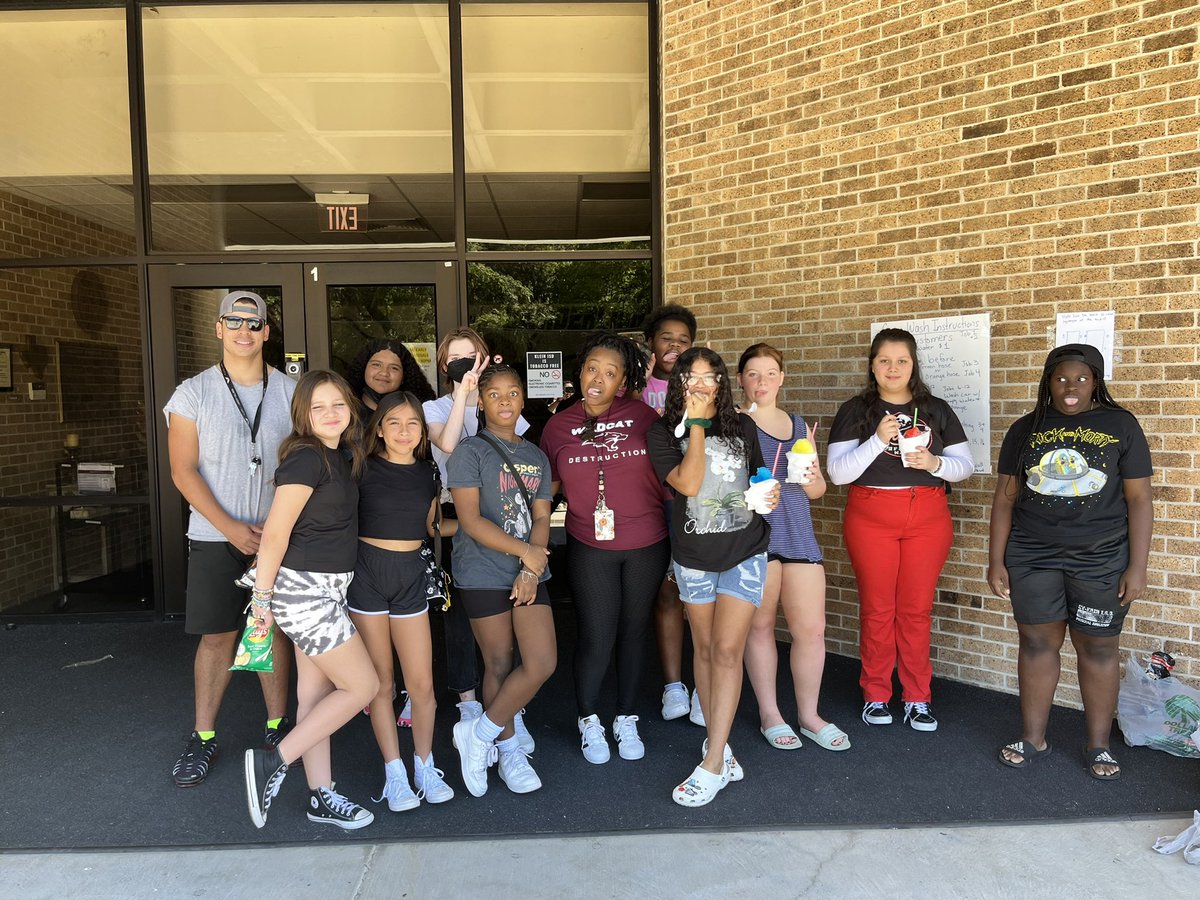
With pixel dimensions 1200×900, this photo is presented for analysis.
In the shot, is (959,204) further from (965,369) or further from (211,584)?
(211,584)

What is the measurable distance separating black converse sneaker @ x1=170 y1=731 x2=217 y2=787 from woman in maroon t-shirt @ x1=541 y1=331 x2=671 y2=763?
1584 millimetres

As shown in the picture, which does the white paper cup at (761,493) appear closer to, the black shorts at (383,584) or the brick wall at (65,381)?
the black shorts at (383,584)

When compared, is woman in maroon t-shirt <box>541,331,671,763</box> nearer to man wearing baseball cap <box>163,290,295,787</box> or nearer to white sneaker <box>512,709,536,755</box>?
white sneaker <box>512,709,536,755</box>

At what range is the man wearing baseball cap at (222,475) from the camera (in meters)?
3.34

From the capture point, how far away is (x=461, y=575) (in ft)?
10.6

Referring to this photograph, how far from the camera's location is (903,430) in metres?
3.73

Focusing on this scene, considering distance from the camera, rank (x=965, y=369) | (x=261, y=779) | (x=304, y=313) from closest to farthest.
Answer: (x=261, y=779) < (x=965, y=369) < (x=304, y=313)

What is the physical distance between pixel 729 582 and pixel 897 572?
1.16 metres

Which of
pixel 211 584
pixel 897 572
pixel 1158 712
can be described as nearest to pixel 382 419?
pixel 211 584

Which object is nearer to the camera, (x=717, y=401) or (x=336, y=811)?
(x=336, y=811)

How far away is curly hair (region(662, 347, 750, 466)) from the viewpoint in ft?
10.1

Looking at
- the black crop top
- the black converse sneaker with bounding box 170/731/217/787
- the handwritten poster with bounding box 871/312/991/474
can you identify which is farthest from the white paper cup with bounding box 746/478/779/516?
the black converse sneaker with bounding box 170/731/217/787

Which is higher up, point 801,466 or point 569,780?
point 801,466

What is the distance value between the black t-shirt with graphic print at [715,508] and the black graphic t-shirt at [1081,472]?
1230 millimetres
